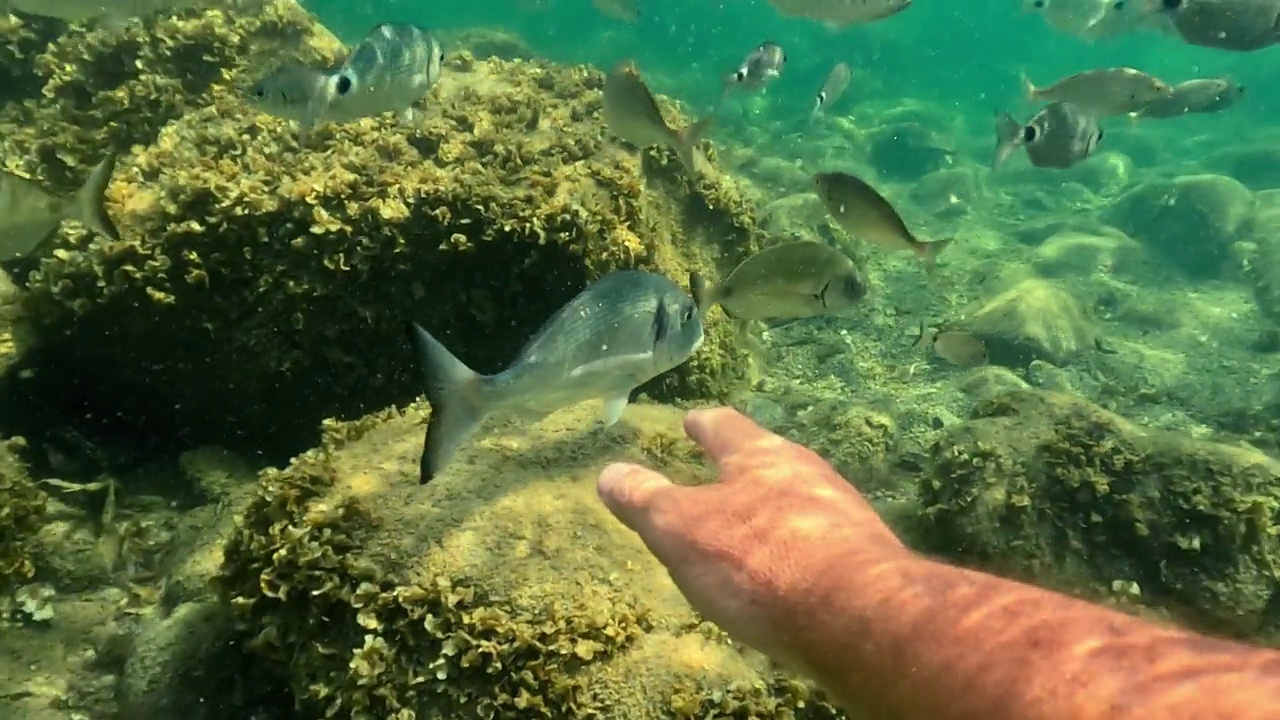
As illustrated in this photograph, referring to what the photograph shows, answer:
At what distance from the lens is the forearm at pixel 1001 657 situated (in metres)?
1.33

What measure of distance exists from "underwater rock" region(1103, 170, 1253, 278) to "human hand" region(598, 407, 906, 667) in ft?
50.2

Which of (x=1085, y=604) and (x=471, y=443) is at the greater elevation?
(x=1085, y=604)

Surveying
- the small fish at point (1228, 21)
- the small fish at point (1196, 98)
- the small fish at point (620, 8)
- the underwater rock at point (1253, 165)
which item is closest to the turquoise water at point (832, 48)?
the underwater rock at point (1253, 165)

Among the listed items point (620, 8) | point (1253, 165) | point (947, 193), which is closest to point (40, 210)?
point (620, 8)

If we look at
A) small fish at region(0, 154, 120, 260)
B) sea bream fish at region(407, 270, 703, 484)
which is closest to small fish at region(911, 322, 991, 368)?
sea bream fish at region(407, 270, 703, 484)

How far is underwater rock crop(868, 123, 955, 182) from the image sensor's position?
69.6 ft

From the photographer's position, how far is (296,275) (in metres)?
4.70

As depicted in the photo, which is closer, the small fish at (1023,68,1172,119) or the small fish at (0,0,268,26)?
the small fish at (0,0,268,26)

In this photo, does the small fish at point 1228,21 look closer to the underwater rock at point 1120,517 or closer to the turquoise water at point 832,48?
the underwater rock at point 1120,517

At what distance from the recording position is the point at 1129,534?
378 centimetres

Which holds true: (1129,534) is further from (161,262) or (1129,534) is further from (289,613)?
(161,262)

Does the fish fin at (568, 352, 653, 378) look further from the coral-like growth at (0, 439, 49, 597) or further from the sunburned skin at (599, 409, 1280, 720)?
the coral-like growth at (0, 439, 49, 597)

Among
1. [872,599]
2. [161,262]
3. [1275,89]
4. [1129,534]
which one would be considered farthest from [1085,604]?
[1275,89]

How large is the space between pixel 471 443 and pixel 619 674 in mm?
1424
